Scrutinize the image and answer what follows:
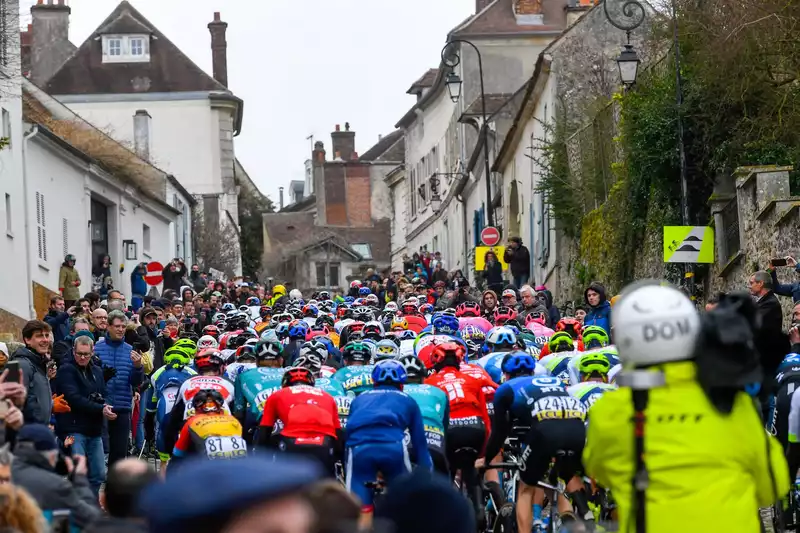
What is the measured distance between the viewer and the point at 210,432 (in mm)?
13234

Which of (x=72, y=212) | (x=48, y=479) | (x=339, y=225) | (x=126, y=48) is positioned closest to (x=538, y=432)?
(x=48, y=479)

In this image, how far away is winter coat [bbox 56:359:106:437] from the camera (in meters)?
16.1

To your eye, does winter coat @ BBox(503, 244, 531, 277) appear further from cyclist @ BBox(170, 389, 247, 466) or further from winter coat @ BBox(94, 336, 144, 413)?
cyclist @ BBox(170, 389, 247, 466)

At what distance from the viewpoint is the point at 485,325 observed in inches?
933

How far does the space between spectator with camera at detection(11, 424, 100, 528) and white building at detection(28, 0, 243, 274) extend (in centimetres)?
6601

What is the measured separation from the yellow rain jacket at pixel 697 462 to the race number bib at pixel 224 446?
7.12m

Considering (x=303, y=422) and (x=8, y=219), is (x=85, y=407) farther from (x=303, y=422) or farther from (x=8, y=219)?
(x=8, y=219)

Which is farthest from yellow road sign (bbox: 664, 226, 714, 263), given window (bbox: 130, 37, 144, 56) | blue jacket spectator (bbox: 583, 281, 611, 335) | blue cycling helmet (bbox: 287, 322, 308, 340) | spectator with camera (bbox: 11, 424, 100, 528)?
window (bbox: 130, 37, 144, 56)

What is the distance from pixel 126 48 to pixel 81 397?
63.6 meters

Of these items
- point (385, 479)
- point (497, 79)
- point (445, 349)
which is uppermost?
point (497, 79)

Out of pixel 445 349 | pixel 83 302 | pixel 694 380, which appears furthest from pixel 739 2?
pixel 694 380

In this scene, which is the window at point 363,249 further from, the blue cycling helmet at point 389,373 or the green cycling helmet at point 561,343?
the blue cycling helmet at point 389,373

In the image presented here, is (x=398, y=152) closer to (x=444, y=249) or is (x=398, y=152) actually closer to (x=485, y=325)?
(x=444, y=249)

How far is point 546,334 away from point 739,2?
5.88 m
